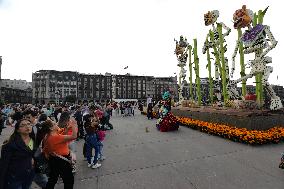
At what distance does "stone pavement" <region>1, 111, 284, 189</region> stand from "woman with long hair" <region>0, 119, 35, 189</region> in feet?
7.50

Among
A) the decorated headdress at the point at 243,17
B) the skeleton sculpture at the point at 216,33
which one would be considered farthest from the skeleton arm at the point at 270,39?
the skeleton sculpture at the point at 216,33

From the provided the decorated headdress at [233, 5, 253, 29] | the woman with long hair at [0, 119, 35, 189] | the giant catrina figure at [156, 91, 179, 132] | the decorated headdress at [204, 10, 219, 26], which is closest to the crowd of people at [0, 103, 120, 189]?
the woman with long hair at [0, 119, 35, 189]

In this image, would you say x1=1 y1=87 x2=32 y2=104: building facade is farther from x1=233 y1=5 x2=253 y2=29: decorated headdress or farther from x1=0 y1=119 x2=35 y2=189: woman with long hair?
x1=0 y1=119 x2=35 y2=189: woman with long hair

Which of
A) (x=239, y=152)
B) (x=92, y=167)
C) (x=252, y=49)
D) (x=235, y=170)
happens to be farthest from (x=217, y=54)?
(x=92, y=167)

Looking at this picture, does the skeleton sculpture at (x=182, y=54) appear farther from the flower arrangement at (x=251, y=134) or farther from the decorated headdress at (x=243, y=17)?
the flower arrangement at (x=251, y=134)

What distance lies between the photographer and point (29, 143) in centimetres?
418

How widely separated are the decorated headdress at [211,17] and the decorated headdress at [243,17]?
13.7 feet

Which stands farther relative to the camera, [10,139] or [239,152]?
[239,152]

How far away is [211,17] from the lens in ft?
63.7

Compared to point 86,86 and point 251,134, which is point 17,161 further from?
point 86,86

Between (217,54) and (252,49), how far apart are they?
575cm

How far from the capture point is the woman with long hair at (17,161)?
11.9 ft

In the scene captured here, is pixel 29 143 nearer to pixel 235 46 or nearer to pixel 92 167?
pixel 92 167

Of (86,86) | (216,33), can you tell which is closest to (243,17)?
(216,33)
